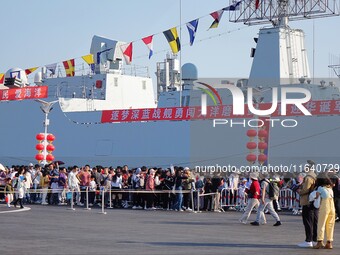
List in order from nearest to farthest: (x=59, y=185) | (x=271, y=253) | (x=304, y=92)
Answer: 1. (x=271, y=253)
2. (x=59, y=185)
3. (x=304, y=92)

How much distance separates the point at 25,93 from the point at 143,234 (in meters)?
33.5

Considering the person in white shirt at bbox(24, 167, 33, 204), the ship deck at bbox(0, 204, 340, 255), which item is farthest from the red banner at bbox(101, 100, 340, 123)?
the ship deck at bbox(0, 204, 340, 255)

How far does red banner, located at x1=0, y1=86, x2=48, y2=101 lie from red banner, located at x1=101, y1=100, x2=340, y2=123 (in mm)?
4001

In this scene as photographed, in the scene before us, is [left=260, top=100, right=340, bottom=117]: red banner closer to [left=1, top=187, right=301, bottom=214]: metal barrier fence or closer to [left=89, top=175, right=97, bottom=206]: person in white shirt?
[left=1, top=187, right=301, bottom=214]: metal barrier fence

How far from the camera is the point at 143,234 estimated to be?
15.4 meters

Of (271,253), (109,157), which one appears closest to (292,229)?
(271,253)

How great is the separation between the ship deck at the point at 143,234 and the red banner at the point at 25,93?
2525 cm

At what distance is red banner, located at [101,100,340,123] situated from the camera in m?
36.4

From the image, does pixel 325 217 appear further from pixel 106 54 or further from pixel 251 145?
pixel 106 54

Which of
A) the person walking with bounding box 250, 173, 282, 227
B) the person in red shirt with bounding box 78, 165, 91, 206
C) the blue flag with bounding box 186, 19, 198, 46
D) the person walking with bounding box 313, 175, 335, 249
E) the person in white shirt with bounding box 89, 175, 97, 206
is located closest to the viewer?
the person walking with bounding box 313, 175, 335, 249

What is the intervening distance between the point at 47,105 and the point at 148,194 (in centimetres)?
1457

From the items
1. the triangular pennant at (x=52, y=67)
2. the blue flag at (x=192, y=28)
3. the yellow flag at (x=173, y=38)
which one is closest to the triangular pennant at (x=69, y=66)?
the triangular pennant at (x=52, y=67)

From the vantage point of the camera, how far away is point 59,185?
90.9 feet

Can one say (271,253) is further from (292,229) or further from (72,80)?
(72,80)
